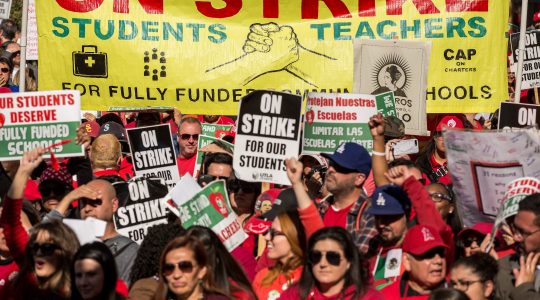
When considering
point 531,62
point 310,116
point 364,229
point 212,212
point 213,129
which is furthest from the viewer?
point 531,62

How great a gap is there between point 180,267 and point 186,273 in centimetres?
5

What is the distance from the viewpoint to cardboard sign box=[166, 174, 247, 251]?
9234mm

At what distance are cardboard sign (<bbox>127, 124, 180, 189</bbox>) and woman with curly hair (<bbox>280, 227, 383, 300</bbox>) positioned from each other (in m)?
4.66

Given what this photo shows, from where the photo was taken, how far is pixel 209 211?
30.5 ft

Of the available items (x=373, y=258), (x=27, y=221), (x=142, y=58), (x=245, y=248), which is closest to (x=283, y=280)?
(x=373, y=258)

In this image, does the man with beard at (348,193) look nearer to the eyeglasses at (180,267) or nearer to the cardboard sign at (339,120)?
the eyeglasses at (180,267)

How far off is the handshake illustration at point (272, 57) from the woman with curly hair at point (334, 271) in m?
6.26

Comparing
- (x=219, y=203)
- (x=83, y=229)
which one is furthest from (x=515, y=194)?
(x=83, y=229)

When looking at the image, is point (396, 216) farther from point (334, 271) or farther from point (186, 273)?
point (186, 273)

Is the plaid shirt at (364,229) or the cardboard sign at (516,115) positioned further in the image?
the cardboard sign at (516,115)

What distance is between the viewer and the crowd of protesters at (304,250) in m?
7.60

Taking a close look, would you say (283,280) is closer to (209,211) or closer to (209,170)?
(209,211)

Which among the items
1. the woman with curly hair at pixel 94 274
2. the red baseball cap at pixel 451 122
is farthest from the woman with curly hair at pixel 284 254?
the red baseball cap at pixel 451 122

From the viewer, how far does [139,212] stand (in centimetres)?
1046
